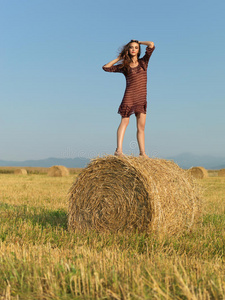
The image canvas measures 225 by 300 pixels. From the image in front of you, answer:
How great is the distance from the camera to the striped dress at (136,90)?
6.46m

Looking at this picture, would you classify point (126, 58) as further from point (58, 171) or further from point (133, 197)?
point (58, 171)

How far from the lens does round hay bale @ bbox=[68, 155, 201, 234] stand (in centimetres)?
540

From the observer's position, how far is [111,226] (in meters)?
5.80

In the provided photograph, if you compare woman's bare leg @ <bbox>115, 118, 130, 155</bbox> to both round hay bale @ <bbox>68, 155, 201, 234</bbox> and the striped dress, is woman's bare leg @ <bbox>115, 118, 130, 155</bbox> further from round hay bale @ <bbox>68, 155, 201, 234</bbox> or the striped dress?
round hay bale @ <bbox>68, 155, 201, 234</bbox>

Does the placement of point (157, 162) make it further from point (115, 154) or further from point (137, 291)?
point (137, 291)

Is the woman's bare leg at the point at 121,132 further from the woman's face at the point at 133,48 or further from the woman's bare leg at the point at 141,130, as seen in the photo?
the woman's face at the point at 133,48

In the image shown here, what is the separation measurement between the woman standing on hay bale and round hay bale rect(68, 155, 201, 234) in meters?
0.68

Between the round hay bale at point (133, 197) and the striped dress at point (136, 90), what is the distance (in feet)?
3.41

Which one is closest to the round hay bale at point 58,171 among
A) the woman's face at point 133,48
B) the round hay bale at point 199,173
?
the round hay bale at point 199,173

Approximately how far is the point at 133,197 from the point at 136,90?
203 cm

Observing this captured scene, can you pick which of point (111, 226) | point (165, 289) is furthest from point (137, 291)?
point (111, 226)

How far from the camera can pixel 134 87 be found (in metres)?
6.52

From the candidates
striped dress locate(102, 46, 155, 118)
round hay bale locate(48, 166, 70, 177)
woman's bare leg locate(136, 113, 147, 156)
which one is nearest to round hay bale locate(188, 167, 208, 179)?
round hay bale locate(48, 166, 70, 177)

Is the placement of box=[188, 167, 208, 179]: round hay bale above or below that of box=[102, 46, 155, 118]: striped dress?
below
